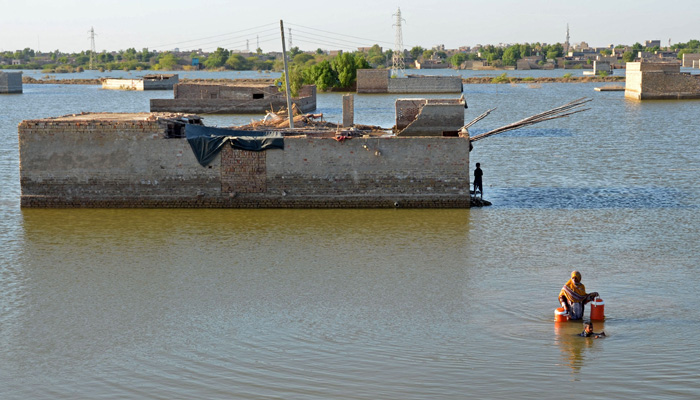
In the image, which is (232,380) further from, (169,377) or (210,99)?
(210,99)

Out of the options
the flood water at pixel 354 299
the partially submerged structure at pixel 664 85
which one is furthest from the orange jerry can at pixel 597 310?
the partially submerged structure at pixel 664 85

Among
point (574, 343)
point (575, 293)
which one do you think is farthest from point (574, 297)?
point (574, 343)

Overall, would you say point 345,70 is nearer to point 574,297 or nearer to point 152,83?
point 152,83

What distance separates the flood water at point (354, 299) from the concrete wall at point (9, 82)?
3313 inches

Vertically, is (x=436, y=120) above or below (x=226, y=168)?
above

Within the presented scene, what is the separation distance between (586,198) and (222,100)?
141ft

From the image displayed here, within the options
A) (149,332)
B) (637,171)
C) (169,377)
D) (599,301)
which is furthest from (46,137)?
(637,171)

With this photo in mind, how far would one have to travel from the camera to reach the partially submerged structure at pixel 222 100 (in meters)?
64.1

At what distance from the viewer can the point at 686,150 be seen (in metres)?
40.0

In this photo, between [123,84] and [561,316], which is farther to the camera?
[123,84]

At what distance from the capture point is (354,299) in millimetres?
15664

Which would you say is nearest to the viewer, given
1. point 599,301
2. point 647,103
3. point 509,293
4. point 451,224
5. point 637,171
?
point 599,301

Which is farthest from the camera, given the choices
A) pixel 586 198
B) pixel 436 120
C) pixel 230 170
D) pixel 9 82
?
pixel 9 82

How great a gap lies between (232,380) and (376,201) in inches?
466
